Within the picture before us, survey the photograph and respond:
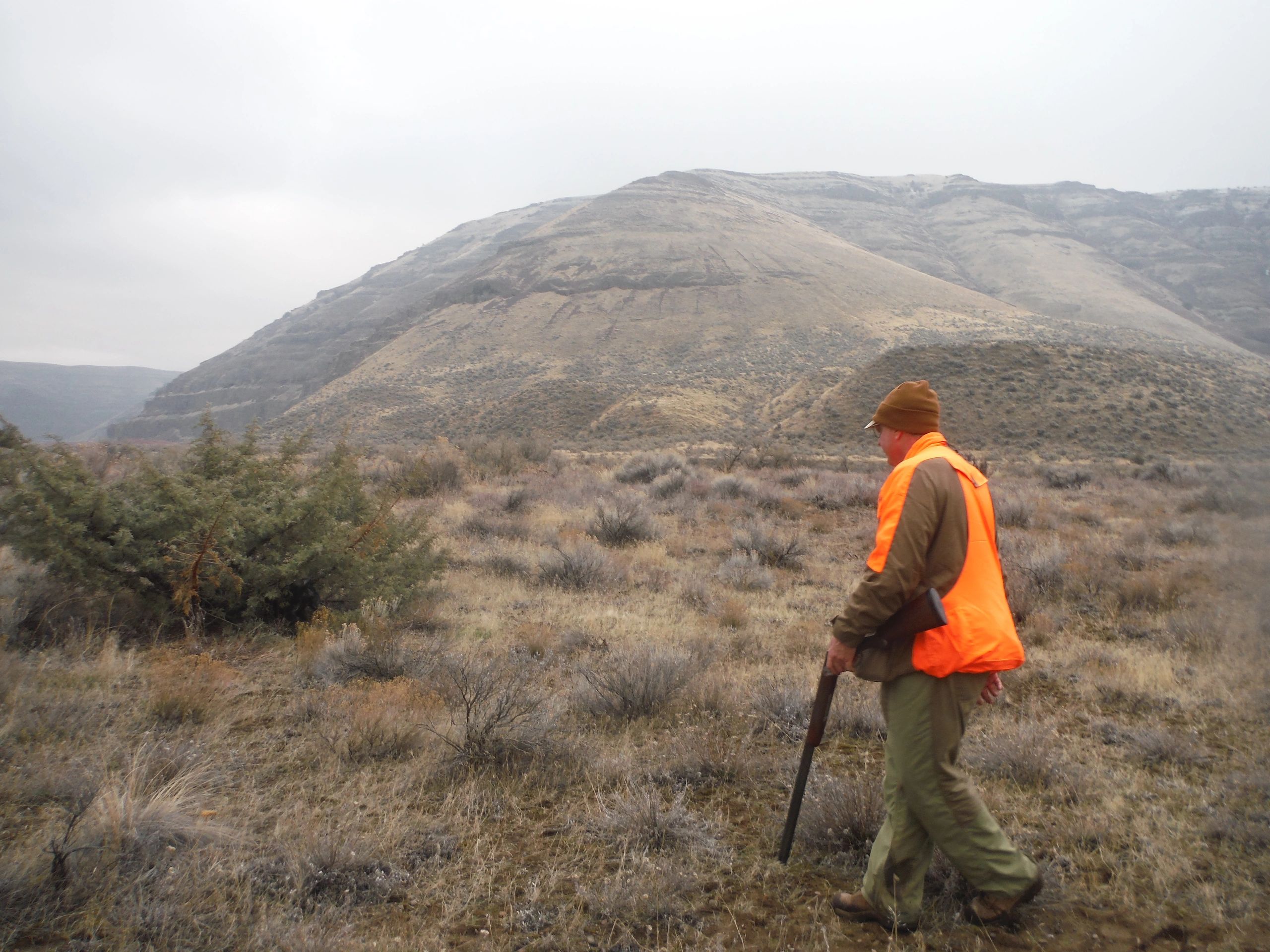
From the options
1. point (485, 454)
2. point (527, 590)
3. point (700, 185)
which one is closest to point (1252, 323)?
point (700, 185)

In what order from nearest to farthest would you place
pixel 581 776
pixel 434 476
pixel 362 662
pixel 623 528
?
1. pixel 581 776
2. pixel 362 662
3. pixel 623 528
4. pixel 434 476

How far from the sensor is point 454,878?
2.74m

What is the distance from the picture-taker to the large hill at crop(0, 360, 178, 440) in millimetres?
91688

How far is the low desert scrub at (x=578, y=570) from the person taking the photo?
24.3 feet

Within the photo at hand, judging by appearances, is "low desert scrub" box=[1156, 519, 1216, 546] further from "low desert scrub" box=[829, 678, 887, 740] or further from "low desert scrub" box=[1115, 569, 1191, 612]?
"low desert scrub" box=[829, 678, 887, 740]

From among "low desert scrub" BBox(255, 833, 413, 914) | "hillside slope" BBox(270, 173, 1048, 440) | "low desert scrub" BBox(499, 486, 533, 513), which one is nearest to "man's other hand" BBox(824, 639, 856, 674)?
"low desert scrub" BBox(255, 833, 413, 914)

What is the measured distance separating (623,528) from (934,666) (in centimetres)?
757


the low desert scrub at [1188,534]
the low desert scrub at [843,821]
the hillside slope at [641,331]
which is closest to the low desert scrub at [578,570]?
the low desert scrub at [843,821]

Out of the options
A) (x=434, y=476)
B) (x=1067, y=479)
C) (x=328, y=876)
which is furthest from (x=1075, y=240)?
(x=328, y=876)

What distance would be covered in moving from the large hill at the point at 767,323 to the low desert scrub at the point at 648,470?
1742cm

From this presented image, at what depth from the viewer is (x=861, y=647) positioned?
2527 mm

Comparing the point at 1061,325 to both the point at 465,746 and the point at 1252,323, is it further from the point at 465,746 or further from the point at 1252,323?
the point at 465,746

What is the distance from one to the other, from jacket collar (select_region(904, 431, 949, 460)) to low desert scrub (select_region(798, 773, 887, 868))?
5.12 feet

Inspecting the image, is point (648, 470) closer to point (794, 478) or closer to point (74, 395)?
point (794, 478)
